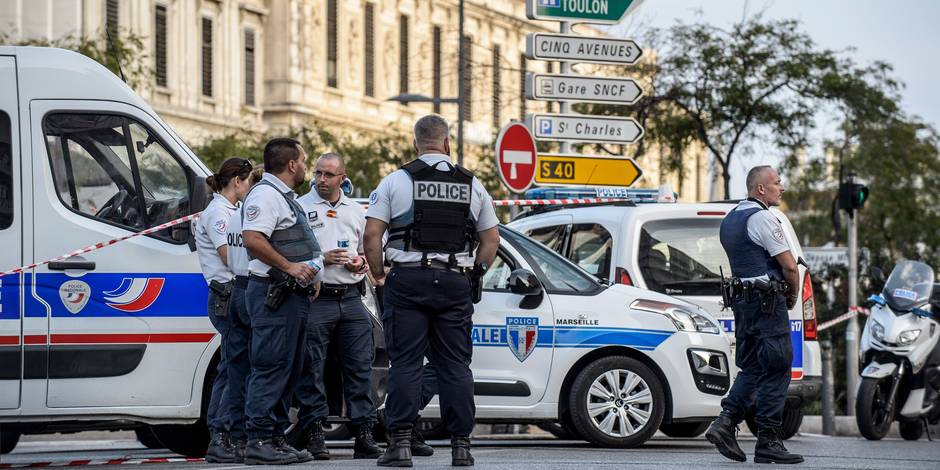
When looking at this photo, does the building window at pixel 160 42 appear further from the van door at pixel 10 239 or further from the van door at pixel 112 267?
the van door at pixel 10 239

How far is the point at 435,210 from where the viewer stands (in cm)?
902

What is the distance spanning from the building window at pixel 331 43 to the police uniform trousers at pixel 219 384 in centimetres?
5142

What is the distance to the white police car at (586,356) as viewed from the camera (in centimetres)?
1147

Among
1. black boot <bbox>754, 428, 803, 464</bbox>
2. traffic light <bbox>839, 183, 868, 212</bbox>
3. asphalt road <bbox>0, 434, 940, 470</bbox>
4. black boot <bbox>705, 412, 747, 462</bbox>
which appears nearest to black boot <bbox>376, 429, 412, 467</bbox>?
asphalt road <bbox>0, 434, 940, 470</bbox>

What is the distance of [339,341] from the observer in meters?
9.98

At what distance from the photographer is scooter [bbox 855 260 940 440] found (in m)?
14.2

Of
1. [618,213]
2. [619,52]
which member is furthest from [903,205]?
[618,213]

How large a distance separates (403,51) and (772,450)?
57.6 metres

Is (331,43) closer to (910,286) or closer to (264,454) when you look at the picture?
(910,286)

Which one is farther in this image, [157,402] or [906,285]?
[906,285]

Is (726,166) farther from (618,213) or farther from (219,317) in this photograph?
(219,317)

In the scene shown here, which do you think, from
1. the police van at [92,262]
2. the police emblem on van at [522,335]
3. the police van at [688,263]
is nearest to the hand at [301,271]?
the police van at [92,262]

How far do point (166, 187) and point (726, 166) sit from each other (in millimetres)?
19991

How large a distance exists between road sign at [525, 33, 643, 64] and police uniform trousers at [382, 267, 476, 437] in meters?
8.32
